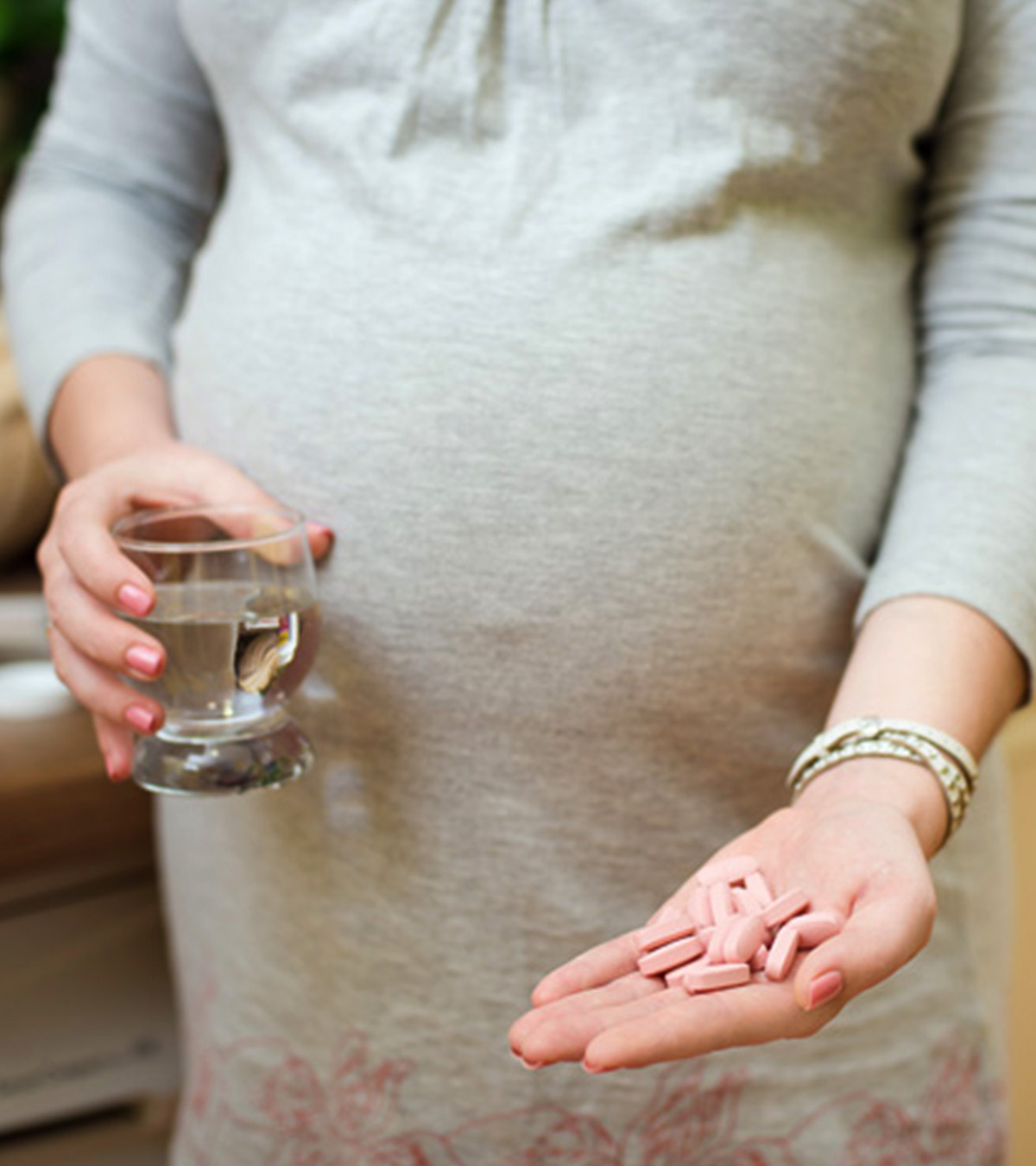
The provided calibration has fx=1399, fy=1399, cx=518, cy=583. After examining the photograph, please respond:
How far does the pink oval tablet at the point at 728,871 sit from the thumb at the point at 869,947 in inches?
2.4

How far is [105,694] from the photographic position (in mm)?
688

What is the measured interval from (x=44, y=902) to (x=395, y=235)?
0.81 meters

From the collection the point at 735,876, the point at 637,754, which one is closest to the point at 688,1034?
the point at 735,876

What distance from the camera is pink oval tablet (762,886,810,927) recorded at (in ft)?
1.91

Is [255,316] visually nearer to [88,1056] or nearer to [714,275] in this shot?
[714,275]

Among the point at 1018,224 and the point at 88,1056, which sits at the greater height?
the point at 1018,224

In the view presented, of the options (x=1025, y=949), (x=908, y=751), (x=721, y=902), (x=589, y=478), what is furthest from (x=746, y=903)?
(x=1025, y=949)

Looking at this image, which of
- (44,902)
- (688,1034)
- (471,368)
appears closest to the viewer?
(688,1034)

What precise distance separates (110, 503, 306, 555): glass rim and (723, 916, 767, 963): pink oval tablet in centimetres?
28

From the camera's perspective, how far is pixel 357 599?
751 mm

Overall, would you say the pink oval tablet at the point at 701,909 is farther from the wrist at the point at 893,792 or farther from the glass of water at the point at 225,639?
the glass of water at the point at 225,639

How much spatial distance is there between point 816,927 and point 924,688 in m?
0.16

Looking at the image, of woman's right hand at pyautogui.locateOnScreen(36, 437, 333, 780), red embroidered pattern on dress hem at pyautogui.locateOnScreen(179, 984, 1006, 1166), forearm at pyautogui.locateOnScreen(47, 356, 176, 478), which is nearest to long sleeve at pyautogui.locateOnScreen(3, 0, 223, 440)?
forearm at pyautogui.locateOnScreen(47, 356, 176, 478)

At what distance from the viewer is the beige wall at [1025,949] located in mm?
1613
